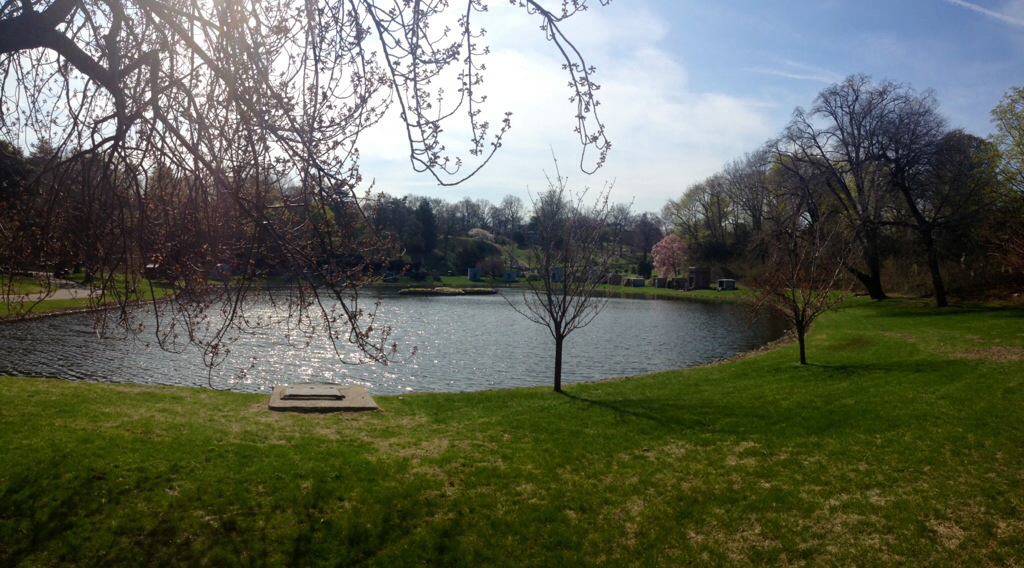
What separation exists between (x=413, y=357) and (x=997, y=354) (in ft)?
55.5

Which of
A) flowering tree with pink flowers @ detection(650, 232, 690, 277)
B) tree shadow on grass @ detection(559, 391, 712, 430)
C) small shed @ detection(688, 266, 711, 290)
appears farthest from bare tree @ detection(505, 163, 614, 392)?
flowering tree with pink flowers @ detection(650, 232, 690, 277)

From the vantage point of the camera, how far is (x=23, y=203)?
6746mm

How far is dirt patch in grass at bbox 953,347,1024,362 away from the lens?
1388cm

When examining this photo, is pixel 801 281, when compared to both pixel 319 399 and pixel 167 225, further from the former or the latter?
pixel 167 225

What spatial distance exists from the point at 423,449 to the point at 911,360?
13323mm

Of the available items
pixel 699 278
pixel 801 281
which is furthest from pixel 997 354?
pixel 699 278

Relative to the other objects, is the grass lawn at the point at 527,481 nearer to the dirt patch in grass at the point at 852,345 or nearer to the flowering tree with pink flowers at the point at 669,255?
the dirt patch in grass at the point at 852,345

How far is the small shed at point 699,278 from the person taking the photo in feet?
230

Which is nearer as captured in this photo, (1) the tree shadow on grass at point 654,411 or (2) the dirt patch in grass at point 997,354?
(1) the tree shadow on grass at point 654,411

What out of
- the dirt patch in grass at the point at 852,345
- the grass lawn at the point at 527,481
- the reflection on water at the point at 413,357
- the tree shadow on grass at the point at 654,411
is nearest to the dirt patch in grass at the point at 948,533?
the grass lawn at the point at 527,481

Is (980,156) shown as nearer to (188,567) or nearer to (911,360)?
(911,360)

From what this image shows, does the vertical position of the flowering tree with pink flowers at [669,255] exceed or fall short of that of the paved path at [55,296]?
it exceeds it

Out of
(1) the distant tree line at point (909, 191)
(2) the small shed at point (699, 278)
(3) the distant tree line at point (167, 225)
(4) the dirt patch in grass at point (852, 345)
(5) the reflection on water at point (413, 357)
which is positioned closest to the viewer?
(3) the distant tree line at point (167, 225)

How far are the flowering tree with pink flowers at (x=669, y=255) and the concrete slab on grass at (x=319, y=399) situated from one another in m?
71.9
